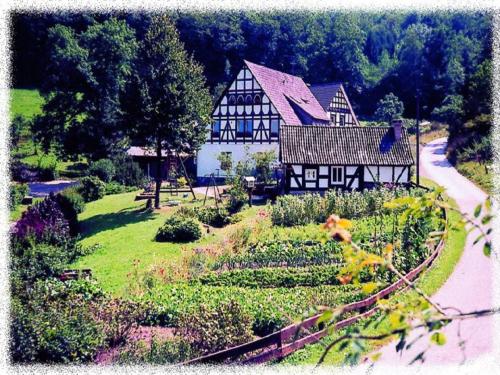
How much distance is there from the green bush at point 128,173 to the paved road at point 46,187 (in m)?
3.51

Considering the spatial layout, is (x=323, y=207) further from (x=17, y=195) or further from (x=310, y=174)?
(x=17, y=195)

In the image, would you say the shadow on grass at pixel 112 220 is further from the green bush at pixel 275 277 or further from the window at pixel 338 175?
the window at pixel 338 175

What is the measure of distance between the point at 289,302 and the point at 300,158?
1817cm

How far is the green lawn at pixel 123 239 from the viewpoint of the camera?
1632 cm

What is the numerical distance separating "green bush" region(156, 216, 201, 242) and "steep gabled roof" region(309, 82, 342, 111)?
26891 mm

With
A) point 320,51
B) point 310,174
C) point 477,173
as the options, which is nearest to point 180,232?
point 310,174

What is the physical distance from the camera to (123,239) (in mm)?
20516

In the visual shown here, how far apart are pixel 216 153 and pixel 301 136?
345 inches

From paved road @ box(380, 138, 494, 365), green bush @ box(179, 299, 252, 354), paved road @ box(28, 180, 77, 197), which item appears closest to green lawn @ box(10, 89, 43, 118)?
paved road @ box(28, 180, 77, 197)

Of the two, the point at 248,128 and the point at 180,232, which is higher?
the point at 248,128

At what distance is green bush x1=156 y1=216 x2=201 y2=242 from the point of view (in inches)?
787

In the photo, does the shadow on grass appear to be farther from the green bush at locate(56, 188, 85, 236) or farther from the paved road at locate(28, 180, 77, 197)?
the paved road at locate(28, 180, 77, 197)

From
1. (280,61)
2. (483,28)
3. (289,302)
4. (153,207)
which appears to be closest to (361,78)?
(280,61)

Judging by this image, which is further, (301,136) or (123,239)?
(301,136)
